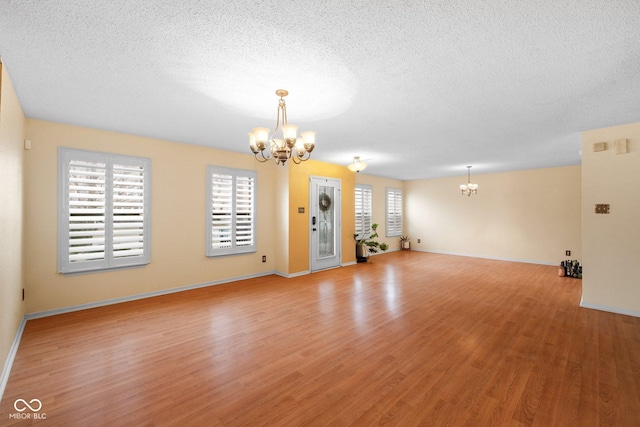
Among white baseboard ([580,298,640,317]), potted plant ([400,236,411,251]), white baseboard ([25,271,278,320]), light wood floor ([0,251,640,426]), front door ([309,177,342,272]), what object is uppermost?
front door ([309,177,342,272])

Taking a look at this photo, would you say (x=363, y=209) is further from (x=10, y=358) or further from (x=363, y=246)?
(x=10, y=358)

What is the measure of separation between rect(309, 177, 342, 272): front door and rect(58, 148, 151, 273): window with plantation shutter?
3.03m

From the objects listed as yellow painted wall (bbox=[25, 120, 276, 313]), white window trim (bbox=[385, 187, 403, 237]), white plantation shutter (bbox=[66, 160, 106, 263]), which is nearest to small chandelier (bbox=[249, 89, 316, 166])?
yellow painted wall (bbox=[25, 120, 276, 313])

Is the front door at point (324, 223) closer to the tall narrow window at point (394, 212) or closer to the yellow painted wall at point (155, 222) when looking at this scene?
the yellow painted wall at point (155, 222)

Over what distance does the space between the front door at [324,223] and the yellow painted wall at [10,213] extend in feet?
13.7

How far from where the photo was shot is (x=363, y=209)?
299 inches

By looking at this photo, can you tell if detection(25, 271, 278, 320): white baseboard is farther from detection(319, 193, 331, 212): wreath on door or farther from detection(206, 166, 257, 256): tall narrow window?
detection(319, 193, 331, 212): wreath on door

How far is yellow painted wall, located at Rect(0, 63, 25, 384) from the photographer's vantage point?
2.11m

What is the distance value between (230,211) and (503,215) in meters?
7.12

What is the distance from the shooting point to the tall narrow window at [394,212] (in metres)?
8.80

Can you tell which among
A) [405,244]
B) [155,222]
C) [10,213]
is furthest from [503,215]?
[10,213]

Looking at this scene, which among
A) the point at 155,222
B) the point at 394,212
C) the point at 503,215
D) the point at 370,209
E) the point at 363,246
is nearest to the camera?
the point at 155,222

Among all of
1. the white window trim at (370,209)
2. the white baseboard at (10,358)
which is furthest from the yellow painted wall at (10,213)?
the white window trim at (370,209)

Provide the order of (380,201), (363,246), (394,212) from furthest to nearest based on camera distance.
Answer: (394,212) < (380,201) < (363,246)
